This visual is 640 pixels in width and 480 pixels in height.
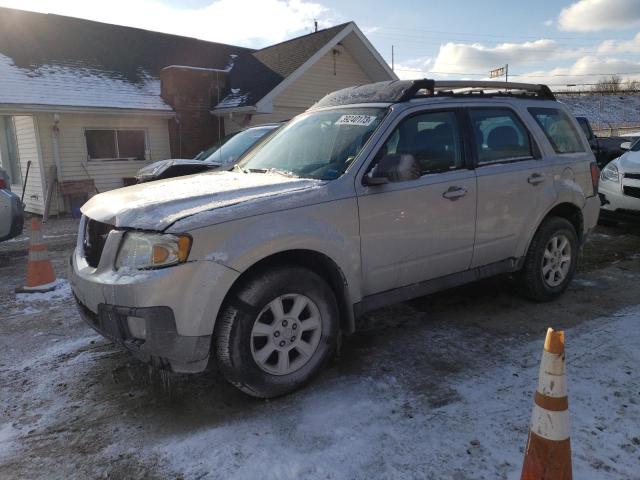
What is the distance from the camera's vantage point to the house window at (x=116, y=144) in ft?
44.4

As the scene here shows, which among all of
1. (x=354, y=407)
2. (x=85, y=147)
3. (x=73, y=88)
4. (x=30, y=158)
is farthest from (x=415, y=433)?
(x=30, y=158)

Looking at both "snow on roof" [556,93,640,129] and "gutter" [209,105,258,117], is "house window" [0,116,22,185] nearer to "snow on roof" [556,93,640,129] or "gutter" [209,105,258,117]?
"gutter" [209,105,258,117]

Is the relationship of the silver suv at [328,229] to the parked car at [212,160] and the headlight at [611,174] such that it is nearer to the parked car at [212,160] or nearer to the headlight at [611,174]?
the parked car at [212,160]

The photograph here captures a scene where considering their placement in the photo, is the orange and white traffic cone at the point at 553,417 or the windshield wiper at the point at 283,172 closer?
the orange and white traffic cone at the point at 553,417

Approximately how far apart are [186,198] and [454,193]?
1.97 metres

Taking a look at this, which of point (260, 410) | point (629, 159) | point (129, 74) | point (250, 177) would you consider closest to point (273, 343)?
point (260, 410)

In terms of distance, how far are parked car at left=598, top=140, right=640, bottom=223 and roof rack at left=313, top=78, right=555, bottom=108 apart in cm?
361

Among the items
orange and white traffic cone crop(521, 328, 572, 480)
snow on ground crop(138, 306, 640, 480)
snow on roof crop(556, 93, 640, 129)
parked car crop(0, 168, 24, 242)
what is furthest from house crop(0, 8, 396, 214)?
snow on roof crop(556, 93, 640, 129)

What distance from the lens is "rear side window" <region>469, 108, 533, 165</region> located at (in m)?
4.11

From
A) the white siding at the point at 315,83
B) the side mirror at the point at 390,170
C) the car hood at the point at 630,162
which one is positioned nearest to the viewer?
the side mirror at the point at 390,170

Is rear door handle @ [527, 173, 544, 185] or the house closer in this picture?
rear door handle @ [527, 173, 544, 185]

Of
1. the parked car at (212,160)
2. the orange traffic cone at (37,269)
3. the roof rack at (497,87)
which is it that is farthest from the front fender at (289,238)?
the orange traffic cone at (37,269)

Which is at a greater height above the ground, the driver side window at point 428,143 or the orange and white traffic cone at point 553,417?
the driver side window at point 428,143

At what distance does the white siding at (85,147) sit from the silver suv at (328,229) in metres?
10.5
